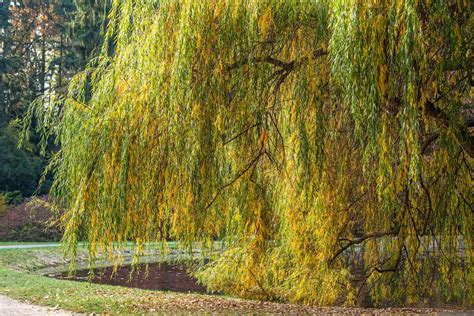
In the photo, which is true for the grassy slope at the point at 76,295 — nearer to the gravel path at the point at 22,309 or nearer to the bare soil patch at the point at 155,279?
the gravel path at the point at 22,309

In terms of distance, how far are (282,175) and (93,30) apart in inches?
834

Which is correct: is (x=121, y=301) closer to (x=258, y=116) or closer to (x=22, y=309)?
(x=22, y=309)

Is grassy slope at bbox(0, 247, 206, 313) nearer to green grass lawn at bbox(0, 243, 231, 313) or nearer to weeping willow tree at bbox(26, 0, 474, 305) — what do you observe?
green grass lawn at bbox(0, 243, 231, 313)

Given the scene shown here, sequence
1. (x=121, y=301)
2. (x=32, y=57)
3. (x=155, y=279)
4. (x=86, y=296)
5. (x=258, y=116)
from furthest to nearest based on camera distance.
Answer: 1. (x=32, y=57)
2. (x=155, y=279)
3. (x=86, y=296)
4. (x=121, y=301)
5. (x=258, y=116)

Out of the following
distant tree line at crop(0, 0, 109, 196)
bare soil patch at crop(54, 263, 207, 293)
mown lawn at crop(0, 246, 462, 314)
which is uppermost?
distant tree line at crop(0, 0, 109, 196)

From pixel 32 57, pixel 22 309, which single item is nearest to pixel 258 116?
pixel 22 309

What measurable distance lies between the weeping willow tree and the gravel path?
1.30m

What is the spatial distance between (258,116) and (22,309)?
3.82m

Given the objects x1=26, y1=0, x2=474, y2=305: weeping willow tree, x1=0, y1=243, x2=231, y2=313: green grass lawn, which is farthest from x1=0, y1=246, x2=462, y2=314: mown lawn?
x1=26, y1=0, x2=474, y2=305: weeping willow tree

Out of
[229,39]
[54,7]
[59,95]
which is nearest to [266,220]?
[229,39]

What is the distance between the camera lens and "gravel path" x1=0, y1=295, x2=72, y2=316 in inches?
295

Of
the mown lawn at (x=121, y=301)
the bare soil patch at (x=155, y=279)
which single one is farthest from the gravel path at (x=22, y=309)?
the bare soil patch at (x=155, y=279)

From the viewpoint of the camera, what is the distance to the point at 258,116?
20.7ft

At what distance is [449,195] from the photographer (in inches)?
256
